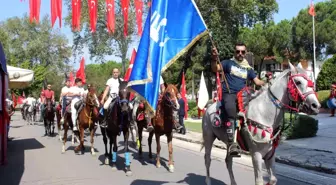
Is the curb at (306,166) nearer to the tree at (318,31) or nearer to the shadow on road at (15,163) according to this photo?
the shadow on road at (15,163)

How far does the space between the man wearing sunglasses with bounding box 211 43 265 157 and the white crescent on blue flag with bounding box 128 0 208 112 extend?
695 millimetres

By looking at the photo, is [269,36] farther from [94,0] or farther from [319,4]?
[94,0]

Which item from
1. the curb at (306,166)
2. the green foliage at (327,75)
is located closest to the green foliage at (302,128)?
the curb at (306,166)

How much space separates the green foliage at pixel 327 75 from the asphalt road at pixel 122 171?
24.8 metres

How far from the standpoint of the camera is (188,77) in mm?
63719

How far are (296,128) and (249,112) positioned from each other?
313 inches

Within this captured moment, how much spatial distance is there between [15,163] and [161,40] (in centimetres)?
702

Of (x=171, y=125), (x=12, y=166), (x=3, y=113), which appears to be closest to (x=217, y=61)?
(x=171, y=125)

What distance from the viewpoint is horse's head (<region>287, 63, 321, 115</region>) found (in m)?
5.09

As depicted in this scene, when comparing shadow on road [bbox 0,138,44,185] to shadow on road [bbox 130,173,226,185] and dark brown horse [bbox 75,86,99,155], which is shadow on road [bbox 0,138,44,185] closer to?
dark brown horse [bbox 75,86,99,155]

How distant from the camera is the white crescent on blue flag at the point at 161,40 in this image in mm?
5859

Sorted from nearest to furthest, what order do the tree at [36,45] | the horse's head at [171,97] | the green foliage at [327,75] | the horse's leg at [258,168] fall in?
the horse's leg at [258,168], the horse's head at [171,97], the green foliage at [327,75], the tree at [36,45]

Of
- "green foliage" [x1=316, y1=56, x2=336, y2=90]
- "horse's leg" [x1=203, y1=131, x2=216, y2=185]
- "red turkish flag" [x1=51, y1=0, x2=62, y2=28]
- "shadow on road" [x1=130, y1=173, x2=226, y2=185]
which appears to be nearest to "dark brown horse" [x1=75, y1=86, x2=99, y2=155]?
"red turkish flag" [x1=51, y1=0, x2=62, y2=28]

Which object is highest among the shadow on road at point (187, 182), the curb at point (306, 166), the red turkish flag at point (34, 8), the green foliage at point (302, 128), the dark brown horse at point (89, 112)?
the red turkish flag at point (34, 8)
